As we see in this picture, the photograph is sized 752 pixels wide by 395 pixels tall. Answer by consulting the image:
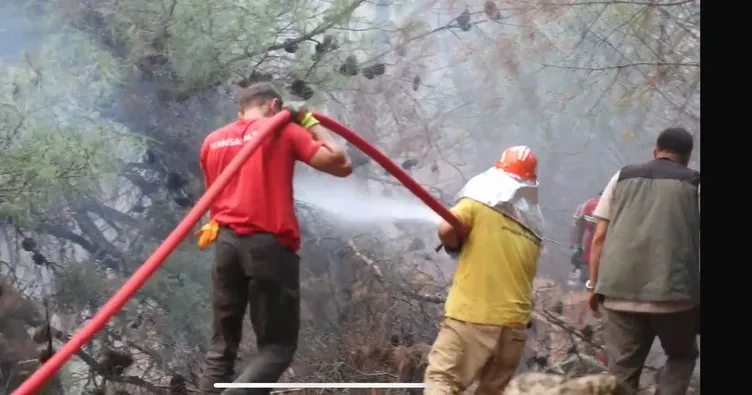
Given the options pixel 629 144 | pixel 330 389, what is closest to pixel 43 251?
pixel 330 389

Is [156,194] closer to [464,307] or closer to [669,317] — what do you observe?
[464,307]

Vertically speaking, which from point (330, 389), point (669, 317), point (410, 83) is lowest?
point (330, 389)

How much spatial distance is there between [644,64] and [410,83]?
674 millimetres

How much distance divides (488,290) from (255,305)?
607mm

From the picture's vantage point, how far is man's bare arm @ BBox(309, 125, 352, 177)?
2.69 meters

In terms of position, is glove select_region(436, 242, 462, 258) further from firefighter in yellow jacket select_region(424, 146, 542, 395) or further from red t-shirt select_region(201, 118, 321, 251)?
red t-shirt select_region(201, 118, 321, 251)

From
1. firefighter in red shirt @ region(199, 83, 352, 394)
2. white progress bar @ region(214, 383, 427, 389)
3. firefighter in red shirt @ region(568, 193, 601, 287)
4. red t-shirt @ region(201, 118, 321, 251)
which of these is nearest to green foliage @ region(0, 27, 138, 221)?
firefighter in red shirt @ region(199, 83, 352, 394)

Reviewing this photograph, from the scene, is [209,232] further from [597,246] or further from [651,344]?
[651,344]

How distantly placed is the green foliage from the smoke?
62cm

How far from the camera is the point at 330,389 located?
9.78 ft

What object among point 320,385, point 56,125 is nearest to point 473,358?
point 320,385

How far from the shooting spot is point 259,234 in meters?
2.69

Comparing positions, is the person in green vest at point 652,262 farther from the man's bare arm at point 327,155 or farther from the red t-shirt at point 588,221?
the man's bare arm at point 327,155
